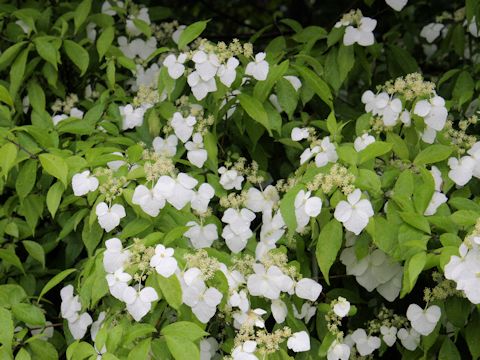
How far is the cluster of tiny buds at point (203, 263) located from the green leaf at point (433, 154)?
0.54 metres

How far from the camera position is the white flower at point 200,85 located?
2.02 meters

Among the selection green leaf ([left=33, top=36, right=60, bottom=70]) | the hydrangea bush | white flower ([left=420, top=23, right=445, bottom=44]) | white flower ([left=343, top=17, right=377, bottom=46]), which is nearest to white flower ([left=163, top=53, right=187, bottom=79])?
the hydrangea bush

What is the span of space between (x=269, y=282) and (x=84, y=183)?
1.57ft

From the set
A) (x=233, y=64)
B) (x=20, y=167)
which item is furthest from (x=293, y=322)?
(x=20, y=167)

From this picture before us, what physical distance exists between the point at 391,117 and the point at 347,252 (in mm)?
345

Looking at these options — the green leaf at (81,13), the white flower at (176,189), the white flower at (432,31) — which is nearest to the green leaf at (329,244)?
the white flower at (176,189)

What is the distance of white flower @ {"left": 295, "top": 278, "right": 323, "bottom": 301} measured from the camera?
1799 millimetres

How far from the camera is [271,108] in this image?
84.8 inches

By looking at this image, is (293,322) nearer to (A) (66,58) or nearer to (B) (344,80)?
(B) (344,80)

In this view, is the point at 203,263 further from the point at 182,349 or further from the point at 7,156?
the point at 7,156

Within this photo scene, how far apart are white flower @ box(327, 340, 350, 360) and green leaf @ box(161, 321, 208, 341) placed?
0.34m

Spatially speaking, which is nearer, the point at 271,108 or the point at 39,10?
the point at 271,108

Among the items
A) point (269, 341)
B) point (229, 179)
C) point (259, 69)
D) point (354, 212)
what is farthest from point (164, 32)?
point (269, 341)

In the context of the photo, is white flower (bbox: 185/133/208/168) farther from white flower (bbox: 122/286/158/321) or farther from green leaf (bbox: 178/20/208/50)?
white flower (bbox: 122/286/158/321)
